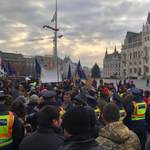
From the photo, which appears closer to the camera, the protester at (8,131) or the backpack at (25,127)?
the protester at (8,131)

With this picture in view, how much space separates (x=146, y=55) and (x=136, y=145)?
62534mm

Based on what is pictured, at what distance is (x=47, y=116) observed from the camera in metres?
1.85

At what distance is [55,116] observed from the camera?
74.3 inches

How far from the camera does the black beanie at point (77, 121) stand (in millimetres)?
1389

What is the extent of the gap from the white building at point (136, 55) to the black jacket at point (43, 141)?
54273mm

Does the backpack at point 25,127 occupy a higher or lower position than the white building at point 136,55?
lower

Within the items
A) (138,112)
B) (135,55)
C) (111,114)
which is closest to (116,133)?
(111,114)

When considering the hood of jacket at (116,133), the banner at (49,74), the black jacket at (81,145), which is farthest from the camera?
the banner at (49,74)

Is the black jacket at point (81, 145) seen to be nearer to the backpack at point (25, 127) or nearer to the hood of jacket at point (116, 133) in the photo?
the hood of jacket at point (116, 133)

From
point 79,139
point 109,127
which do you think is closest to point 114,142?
point 109,127

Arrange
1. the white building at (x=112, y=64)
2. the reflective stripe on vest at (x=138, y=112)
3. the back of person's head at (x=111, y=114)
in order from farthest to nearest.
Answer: the white building at (x=112, y=64)
the reflective stripe on vest at (x=138, y=112)
the back of person's head at (x=111, y=114)

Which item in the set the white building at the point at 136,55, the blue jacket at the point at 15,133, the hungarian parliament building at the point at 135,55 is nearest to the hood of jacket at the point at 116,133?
the blue jacket at the point at 15,133

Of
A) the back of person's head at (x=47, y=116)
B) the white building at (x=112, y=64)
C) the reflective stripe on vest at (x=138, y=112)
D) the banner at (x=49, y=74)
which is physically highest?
the white building at (x=112, y=64)

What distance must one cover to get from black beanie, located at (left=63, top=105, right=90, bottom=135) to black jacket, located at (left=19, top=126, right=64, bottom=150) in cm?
38
